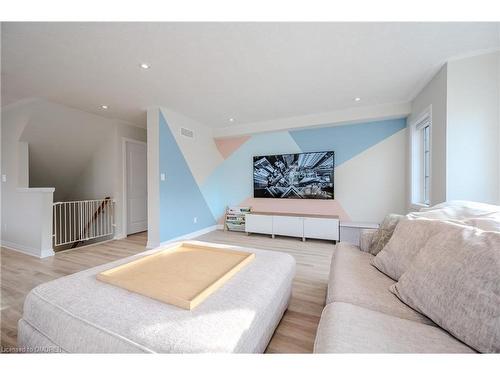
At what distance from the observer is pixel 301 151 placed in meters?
3.99

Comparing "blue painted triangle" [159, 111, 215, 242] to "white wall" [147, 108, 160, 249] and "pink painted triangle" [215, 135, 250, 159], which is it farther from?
"pink painted triangle" [215, 135, 250, 159]

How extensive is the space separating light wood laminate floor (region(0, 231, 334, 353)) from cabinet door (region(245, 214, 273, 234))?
0.45 feet

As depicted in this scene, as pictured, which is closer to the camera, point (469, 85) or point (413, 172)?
point (469, 85)

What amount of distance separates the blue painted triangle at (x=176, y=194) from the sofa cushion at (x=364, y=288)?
271 centimetres

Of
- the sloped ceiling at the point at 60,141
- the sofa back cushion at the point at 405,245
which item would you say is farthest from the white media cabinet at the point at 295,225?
the sloped ceiling at the point at 60,141

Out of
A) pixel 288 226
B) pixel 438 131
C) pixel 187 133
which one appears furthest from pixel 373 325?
pixel 187 133

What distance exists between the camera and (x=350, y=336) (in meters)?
0.77

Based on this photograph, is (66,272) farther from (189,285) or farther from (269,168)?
(269,168)

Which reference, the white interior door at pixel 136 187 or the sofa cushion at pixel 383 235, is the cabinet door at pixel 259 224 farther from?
the white interior door at pixel 136 187

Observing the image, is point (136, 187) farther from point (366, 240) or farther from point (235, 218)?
point (366, 240)

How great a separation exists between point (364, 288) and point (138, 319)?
1128 mm
